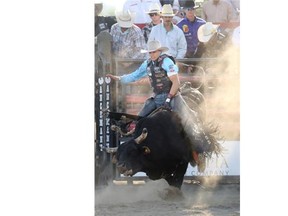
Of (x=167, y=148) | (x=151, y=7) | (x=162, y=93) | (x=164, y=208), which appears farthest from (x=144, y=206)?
(x=151, y=7)

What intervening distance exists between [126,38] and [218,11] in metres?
0.84

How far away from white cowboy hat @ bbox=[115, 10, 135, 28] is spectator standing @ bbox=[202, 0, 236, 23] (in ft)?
2.13

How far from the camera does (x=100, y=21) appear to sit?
5.43m

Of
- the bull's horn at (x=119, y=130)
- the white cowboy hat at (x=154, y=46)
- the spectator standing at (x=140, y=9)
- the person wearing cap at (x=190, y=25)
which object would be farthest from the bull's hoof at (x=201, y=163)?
the spectator standing at (x=140, y=9)

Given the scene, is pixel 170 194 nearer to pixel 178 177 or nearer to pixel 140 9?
pixel 178 177

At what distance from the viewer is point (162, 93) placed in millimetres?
5520

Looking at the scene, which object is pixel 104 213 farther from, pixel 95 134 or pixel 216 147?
pixel 216 147

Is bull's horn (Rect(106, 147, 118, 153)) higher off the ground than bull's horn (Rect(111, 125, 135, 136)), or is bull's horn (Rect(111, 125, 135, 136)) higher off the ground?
bull's horn (Rect(111, 125, 135, 136))

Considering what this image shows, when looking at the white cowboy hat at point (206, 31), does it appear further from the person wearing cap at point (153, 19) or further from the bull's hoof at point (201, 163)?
the bull's hoof at point (201, 163)

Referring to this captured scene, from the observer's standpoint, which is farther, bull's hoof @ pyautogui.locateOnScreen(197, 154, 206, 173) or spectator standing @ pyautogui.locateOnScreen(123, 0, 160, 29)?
bull's hoof @ pyautogui.locateOnScreen(197, 154, 206, 173)

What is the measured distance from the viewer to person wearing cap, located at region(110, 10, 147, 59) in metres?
5.46

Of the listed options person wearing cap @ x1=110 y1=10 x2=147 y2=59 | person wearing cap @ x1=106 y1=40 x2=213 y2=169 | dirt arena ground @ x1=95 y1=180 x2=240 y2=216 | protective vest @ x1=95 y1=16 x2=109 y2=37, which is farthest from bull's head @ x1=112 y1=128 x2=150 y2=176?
protective vest @ x1=95 y1=16 x2=109 y2=37

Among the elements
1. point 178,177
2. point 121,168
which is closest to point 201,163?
point 178,177

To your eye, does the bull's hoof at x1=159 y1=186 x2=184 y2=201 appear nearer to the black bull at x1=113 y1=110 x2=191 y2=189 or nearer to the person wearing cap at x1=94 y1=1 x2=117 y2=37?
the black bull at x1=113 y1=110 x2=191 y2=189
